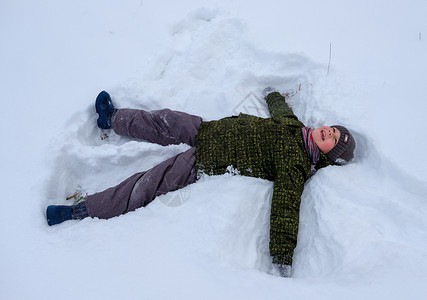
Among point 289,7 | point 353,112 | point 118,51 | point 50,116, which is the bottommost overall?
point 353,112

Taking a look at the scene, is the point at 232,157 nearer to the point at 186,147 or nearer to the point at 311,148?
the point at 186,147

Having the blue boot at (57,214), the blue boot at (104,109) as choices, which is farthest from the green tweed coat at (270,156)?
the blue boot at (57,214)

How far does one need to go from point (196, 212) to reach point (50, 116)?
146 centimetres

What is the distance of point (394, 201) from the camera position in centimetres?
191

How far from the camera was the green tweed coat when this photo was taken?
76.1 inches

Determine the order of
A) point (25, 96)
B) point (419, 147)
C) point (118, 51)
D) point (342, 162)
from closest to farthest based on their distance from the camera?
1. point (419, 147)
2. point (342, 162)
3. point (25, 96)
4. point (118, 51)

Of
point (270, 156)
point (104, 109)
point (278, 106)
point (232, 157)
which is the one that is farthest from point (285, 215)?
point (104, 109)

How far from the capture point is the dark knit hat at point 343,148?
2.16m

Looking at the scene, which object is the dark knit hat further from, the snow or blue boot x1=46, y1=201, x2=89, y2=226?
blue boot x1=46, y1=201, x2=89, y2=226

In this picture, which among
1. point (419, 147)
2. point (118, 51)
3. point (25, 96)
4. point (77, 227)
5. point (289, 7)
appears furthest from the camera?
point (289, 7)

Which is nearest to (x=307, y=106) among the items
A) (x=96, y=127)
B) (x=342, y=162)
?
(x=342, y=162)

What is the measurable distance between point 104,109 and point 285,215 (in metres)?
1.69

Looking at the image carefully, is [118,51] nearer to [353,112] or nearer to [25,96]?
[25,96]

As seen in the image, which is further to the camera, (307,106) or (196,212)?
(307,106)
